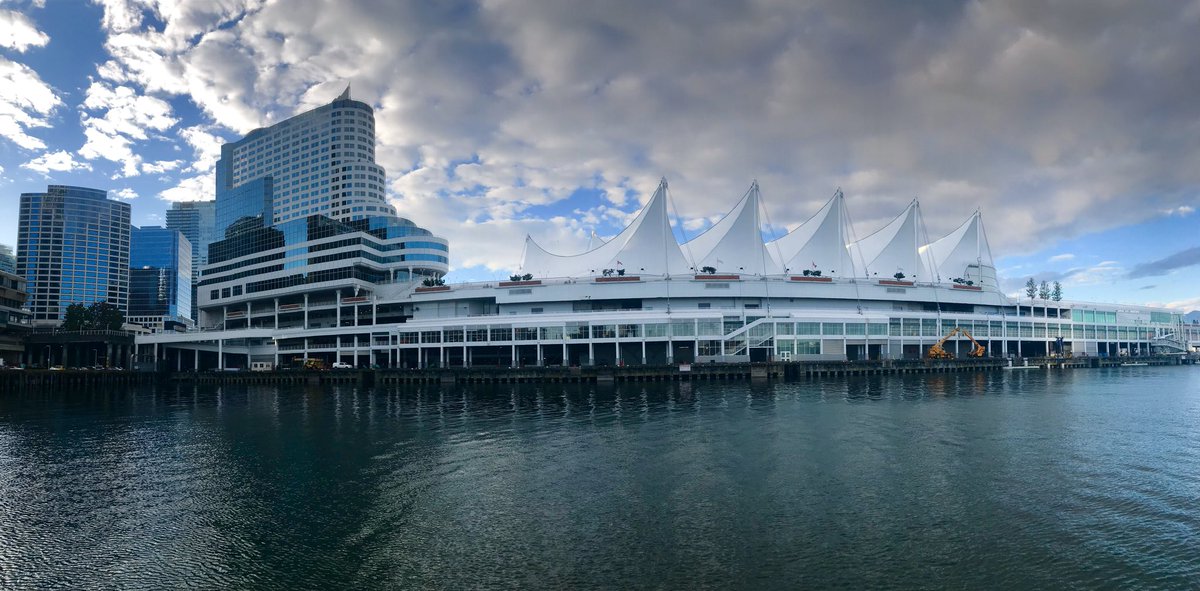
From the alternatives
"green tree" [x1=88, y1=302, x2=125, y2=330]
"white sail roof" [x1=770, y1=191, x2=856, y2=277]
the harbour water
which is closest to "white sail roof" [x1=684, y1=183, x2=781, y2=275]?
"white sail roof" [x1=770, y1=191, x2=856, y2=277]

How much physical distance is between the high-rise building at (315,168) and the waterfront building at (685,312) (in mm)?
27891

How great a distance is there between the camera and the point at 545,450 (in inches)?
1078

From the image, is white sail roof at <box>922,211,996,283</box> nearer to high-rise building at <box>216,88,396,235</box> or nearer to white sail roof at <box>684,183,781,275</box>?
white sail roof at <box>684,183,781,275</box>

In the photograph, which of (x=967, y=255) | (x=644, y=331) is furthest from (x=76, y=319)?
(x=967, y=255)

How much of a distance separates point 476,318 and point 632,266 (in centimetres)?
2288

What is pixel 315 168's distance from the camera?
131750 mm

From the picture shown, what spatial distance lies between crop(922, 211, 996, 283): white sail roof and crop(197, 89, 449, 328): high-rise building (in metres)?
79.0

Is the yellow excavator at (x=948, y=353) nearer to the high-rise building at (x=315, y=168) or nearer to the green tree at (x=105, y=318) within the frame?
the high-rise building at (x=315, y=168)

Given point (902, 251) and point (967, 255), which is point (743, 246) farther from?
point (967, 255)

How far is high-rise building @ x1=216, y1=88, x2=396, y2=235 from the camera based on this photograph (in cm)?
12712

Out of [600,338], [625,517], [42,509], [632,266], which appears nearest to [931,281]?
[632,266]

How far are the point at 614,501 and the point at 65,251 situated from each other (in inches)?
9078

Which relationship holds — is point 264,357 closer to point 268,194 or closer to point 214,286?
point 214,286

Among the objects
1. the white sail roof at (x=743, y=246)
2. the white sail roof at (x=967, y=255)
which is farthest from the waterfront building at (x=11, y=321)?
the white sail roof at (x=967, y=255)
